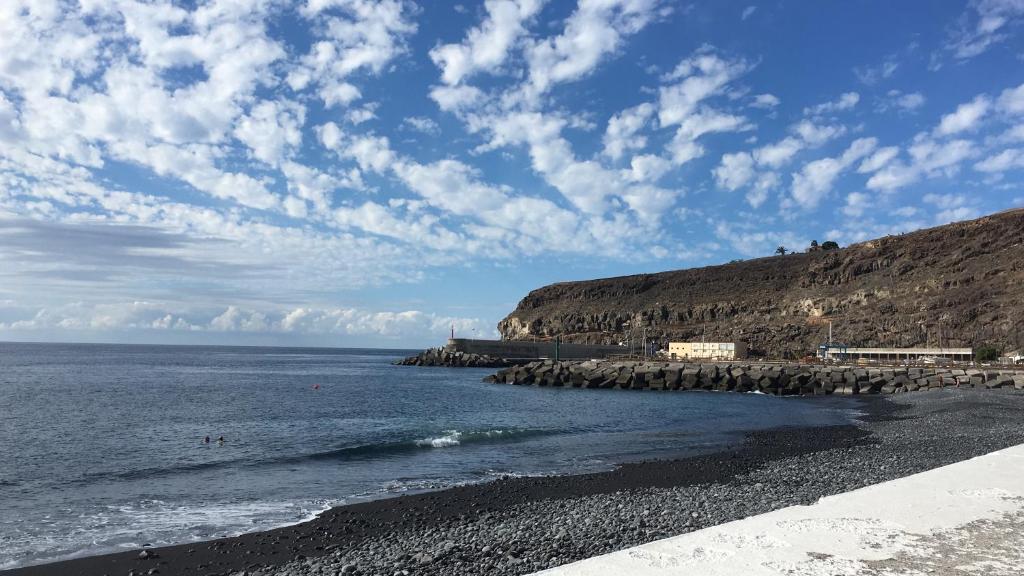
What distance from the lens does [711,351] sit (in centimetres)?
9144

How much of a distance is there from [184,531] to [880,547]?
513 inches

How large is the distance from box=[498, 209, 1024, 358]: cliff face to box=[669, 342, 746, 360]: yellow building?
8837 millimetres

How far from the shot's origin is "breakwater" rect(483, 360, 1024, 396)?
162ft

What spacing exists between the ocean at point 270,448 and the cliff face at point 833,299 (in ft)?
156

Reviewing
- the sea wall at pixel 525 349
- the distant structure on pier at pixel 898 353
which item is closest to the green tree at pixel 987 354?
the distant structure on pier at pixel 898 353

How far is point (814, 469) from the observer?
17.5 m

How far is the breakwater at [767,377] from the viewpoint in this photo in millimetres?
49469

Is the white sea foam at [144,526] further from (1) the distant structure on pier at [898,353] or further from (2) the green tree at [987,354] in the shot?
(2) the green tree at [987,354]

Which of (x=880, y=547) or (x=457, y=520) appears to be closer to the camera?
(x=880, y=547)

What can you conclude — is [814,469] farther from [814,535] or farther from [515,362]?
[515,362]

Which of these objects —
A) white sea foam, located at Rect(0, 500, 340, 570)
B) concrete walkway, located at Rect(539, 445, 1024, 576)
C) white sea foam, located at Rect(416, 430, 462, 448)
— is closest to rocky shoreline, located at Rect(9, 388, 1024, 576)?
white sea foam, located at Rect(0, 500, 340, 570)

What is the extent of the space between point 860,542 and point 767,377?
5476 centimetres

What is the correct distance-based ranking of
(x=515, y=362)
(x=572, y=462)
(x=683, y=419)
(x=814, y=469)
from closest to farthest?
(x=814, y=469), (x=572, y=462), (x=683, y=419), (x=515, y=362)

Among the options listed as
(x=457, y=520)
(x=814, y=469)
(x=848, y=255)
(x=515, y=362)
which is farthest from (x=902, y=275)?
(x=457, y=520)
